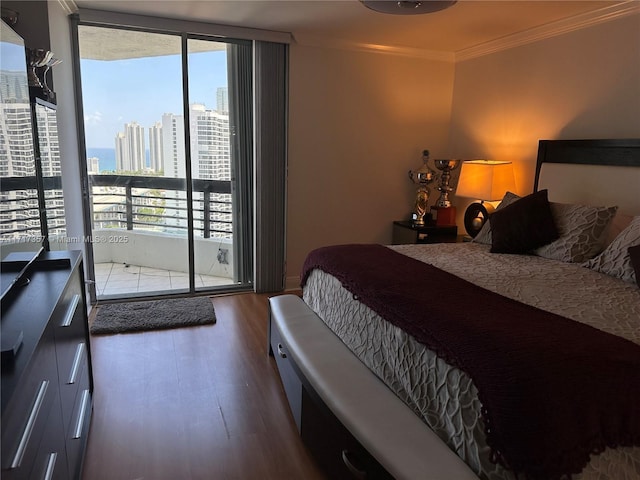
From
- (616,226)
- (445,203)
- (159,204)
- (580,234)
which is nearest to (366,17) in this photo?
(445,203)

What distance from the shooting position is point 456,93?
15.1 feet

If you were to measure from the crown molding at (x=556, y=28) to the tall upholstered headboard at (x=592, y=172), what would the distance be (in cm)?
81

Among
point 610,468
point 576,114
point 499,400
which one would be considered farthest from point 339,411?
point 576,114

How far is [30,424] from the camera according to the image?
112 cm

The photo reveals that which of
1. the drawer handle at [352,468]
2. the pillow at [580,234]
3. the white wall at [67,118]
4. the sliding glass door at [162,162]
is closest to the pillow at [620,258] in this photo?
the pillow at [580,234]

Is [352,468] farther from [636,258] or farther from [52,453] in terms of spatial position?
[636,258]

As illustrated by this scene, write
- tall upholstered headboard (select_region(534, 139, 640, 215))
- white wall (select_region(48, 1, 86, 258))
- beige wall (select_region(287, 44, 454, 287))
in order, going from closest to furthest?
tall upholstered headboard (select_region(534, 139, 640, 215)), white wall (select_region(48, 1, 86, 258)), beige wall (select_region(287, 44, 454, 287))

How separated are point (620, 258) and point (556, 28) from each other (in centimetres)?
196

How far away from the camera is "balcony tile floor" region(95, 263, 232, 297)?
404cm

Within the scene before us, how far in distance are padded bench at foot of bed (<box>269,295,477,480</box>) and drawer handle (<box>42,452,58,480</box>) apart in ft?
3.07

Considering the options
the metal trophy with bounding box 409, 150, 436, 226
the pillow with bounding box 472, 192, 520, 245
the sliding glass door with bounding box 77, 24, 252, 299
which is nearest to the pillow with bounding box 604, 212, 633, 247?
the pillow with bounding box 472, 192, 520, 245

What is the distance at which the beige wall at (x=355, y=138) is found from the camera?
13.7 ft

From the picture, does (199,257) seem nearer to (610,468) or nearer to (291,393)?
(291,393)

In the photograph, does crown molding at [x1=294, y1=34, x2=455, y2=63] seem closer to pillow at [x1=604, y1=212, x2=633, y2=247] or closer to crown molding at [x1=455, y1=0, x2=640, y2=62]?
crown molding at [x1=455, y1=0, x2=640, y2=62]
